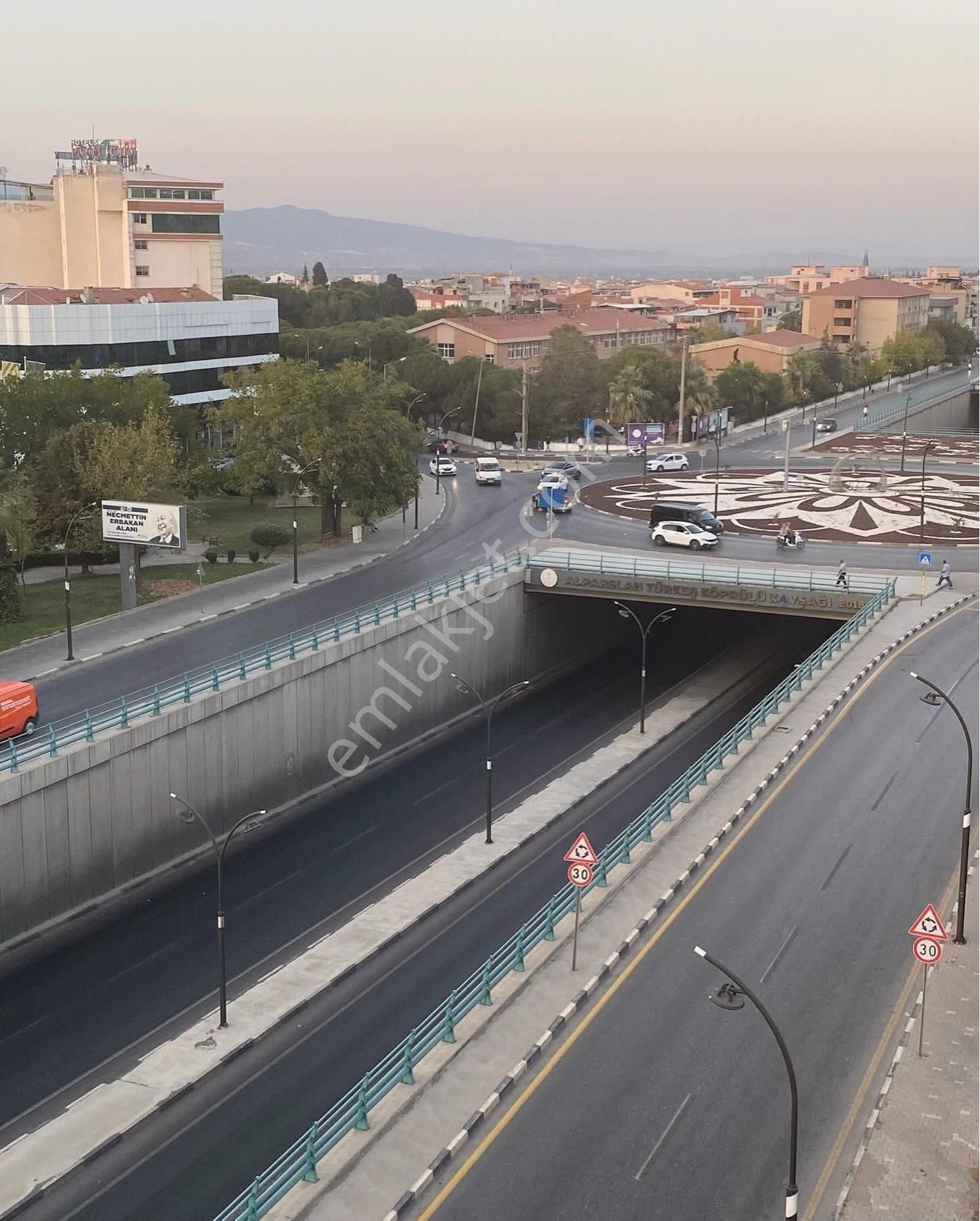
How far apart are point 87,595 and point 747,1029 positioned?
36283 mm

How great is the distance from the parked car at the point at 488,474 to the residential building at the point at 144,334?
14405 millimetres

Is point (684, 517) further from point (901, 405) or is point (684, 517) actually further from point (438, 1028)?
point (901, 405)

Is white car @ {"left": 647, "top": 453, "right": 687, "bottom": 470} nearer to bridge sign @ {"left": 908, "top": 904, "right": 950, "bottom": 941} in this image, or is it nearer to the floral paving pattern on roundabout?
the floral paving pattern on roundabout

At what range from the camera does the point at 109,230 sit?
10294cm

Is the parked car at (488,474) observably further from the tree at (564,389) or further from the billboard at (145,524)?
the billboard at (145,524)

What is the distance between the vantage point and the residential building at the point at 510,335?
12206cm

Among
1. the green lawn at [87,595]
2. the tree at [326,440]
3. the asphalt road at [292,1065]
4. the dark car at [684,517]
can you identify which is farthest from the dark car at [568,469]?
the asphalt road at [292,1065]

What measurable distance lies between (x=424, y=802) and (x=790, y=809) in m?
14.3

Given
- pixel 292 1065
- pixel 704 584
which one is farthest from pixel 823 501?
pixel 292 1065

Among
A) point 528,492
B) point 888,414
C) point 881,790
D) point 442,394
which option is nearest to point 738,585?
point 881,790

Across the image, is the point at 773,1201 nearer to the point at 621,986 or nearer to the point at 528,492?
the point at 621,986

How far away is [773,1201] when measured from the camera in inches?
723

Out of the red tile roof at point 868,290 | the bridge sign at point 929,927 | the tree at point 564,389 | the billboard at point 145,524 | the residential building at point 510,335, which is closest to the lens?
the bridge sign at point 929,927

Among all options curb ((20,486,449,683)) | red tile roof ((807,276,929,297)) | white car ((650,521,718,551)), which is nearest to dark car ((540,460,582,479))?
white car ((650,521,718,551))
